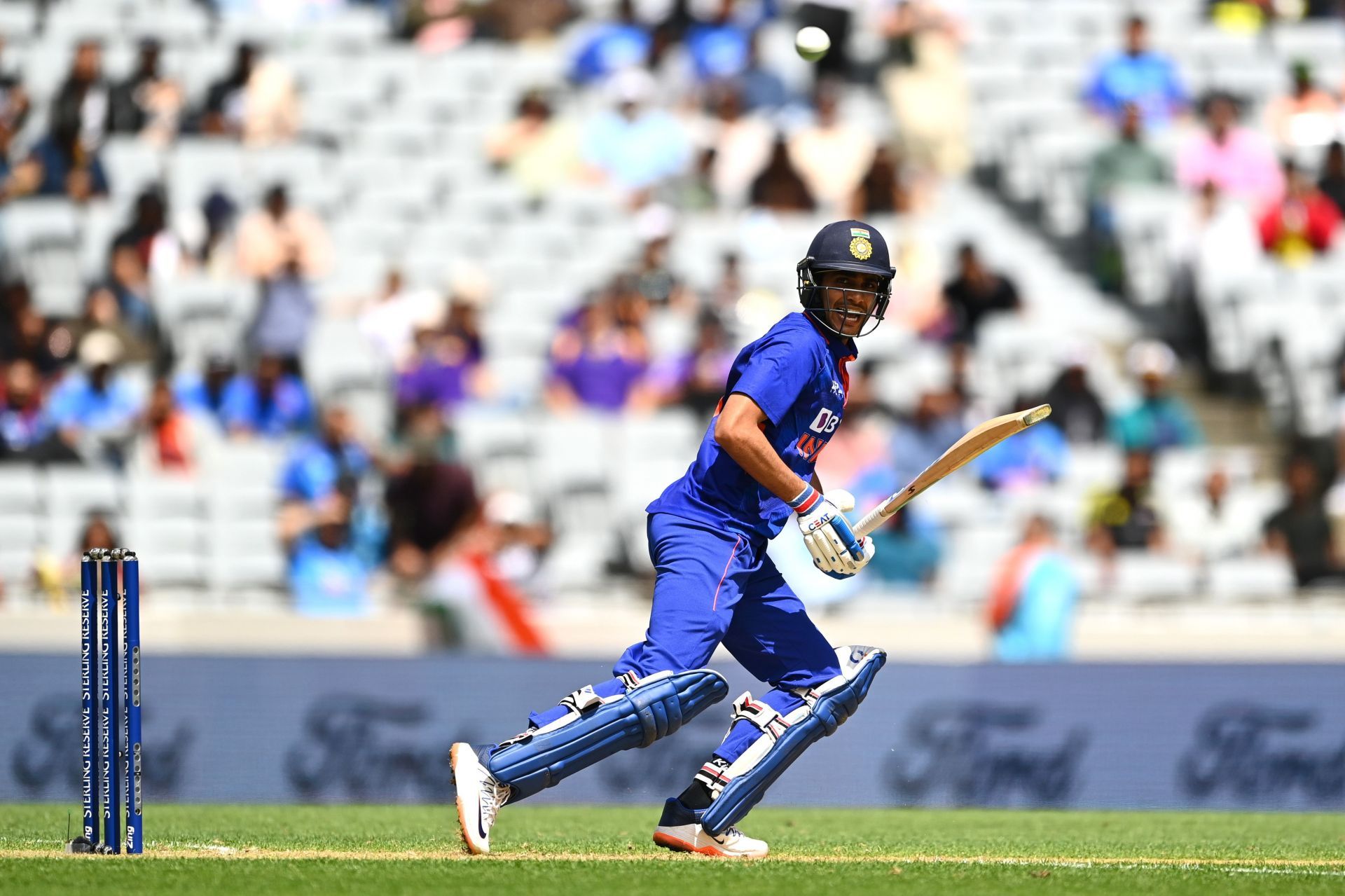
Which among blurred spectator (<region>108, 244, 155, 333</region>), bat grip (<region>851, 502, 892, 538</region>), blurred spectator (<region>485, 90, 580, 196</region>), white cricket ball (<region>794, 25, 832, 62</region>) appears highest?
white cricket ball (<region>794, 25, 832, 62</region>)

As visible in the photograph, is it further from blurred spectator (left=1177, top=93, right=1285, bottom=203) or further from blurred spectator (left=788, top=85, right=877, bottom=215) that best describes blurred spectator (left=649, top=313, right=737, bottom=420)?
blurred spectator (left=1177, top=93, right=1285, bottom=203)

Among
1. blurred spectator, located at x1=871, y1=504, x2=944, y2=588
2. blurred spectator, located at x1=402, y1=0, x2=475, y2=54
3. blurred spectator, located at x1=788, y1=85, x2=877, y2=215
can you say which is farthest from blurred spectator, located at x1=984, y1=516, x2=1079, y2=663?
blurred spectator, located at x1=402, y1=0, x2=475, y2=54

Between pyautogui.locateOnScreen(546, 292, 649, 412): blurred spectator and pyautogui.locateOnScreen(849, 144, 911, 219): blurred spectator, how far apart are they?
2.26 meters

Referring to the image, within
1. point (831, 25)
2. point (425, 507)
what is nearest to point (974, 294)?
point (831, 25)

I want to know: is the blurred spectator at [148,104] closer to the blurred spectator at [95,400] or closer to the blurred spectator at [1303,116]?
the blurred spectator at [95,400]

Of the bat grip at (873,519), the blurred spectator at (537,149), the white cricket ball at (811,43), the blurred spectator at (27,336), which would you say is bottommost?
the bat grip at (873,519)

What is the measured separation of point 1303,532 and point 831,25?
241 inches

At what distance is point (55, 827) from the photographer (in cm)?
828

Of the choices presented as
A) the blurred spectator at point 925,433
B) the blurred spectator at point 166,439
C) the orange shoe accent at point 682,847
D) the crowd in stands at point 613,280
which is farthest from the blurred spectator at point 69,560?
the orange shoe accent at point 682,847

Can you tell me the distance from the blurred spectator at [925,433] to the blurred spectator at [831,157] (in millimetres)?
2395

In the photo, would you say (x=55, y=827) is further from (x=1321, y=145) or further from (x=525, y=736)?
(x=1321, y=145)

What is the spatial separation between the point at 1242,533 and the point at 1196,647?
5.25 feet

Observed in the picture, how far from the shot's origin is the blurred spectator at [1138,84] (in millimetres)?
16484

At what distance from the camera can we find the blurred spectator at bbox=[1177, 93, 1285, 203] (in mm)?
15500
